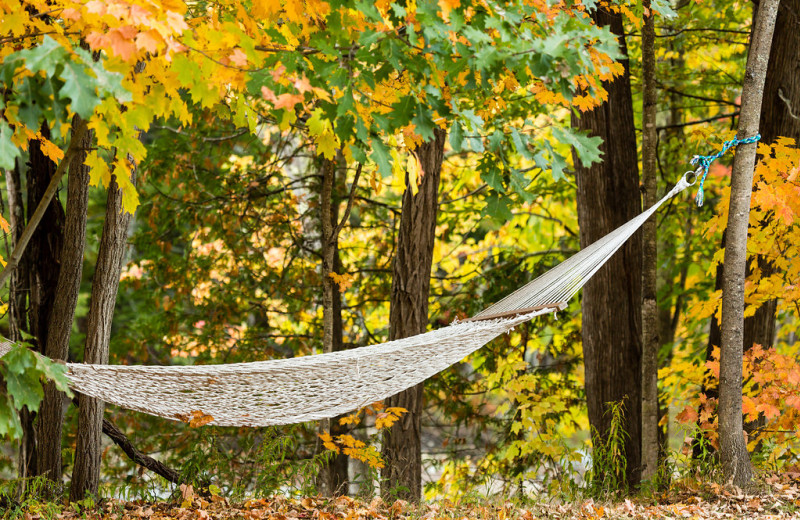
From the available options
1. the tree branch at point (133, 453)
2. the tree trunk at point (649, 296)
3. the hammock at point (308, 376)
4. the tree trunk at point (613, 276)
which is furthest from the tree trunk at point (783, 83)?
the tree branch at point (133, 453)

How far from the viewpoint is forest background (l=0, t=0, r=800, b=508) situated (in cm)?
165

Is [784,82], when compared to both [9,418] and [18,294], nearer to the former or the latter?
[9,418]

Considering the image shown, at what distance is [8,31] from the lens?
1.94 metres

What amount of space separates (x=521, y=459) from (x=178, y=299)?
235 cm

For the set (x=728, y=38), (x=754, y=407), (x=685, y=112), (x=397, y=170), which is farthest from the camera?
(x=685, y=112)

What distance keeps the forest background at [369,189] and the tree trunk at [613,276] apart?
0.02m

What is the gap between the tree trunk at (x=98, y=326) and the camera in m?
2.62

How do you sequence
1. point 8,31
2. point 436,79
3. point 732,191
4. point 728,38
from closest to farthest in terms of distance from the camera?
1. point 436,79
2. point 8,31
3. point 732,191
4. point 728,38

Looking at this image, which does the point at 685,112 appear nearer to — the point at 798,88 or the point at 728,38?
the point at 728,38

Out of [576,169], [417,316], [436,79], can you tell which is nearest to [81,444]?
[417,316]

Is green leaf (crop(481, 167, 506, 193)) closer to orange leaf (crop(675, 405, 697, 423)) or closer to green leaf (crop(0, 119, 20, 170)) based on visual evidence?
green leaf (crop(0, 119, 20, 170))

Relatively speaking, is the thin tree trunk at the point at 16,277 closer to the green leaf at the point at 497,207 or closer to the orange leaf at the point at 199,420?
the orange leaf at the point at 199,420

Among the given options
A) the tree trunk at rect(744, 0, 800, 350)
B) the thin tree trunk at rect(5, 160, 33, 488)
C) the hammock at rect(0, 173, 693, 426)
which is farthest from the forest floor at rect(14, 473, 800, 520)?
the tree trunk at rect(744, 0, 800, 350)

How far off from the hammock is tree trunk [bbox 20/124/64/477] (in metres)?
1.01
